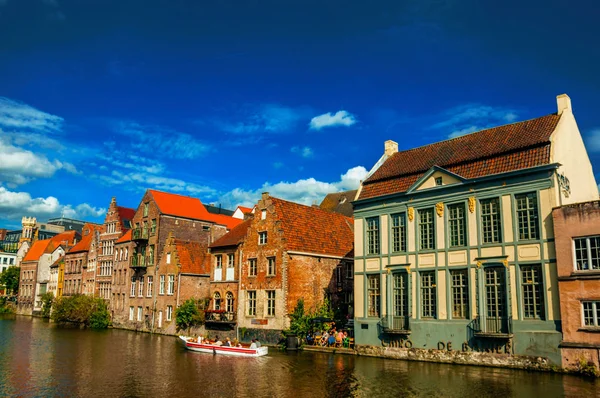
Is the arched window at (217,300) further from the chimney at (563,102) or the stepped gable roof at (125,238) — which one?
the chimney at (563,102)

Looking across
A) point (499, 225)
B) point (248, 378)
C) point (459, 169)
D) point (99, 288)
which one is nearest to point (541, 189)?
point (499, 225)

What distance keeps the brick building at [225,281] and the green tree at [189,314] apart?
115 cm

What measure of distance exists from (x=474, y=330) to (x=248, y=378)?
1245 cm

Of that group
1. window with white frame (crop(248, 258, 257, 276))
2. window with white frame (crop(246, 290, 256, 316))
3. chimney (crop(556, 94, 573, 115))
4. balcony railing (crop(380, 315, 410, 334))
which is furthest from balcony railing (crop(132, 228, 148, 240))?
chimney (crop(556, 94, 573, 115))

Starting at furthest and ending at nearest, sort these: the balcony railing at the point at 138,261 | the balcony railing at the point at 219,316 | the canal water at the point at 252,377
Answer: the balcony railing at the point at 138,261 → the balcony railing at the point at 219,316 → the canal water at the point at 252,377

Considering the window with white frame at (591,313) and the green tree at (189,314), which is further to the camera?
the green tree at (189,314)

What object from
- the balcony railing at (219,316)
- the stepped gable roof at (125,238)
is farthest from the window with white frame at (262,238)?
the stepped gable roof at (125,238)

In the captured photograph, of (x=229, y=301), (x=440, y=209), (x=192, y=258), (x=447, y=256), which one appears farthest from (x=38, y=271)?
(x=447, y=256)

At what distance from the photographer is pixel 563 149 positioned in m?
27.9

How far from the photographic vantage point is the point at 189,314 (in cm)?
4531

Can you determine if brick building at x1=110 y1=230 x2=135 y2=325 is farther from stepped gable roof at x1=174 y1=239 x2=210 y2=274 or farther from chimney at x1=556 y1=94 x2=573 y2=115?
chimney at x1=556 y1=94 x2=573 y2=115

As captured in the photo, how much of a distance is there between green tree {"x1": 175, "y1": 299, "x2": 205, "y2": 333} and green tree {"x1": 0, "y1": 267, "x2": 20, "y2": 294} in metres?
64.7

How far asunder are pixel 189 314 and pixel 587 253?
3235 cm

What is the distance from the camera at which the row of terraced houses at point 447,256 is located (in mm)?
24953
